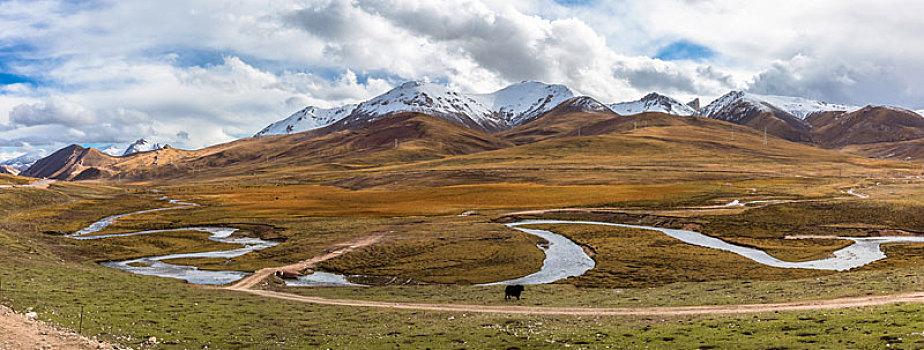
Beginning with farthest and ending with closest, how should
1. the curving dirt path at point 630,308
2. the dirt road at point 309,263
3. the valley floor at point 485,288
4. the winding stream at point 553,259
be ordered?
the winding stream at point 553,259 < the dirt road at point 309,263 < the curving dirt path at point 630,308 < the valley floor at point 485,288

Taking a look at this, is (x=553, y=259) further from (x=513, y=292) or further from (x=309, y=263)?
(x=309, y=263)

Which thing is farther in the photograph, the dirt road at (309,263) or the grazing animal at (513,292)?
the dirt road at (309,263)

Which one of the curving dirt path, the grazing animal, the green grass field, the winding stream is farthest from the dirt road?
the grazing animal

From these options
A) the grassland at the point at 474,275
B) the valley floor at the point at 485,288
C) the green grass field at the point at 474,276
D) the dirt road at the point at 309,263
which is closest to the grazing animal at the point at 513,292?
the valley floor at the point at 485,288

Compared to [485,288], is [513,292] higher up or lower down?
higher up

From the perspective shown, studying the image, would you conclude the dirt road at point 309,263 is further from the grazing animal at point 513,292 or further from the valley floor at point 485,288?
the grazing animal at point 513,292

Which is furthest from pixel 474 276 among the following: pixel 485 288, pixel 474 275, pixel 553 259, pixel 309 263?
pixel 309 263

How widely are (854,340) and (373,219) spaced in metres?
90.2

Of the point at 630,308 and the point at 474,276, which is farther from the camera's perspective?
the point at 474,276

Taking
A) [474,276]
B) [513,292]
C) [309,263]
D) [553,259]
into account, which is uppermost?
[513,292]

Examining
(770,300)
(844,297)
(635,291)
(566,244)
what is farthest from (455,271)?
(844,297)

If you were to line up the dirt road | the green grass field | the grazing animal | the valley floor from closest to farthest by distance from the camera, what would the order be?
the green grass field
the valley floor
the grazing animal
the dirt road

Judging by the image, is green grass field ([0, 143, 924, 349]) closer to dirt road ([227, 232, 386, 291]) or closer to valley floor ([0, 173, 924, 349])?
valley floor ([0, 173, 924, 349])

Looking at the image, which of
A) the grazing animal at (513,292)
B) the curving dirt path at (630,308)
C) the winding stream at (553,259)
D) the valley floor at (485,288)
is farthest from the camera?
the winding stream at (553,259)
